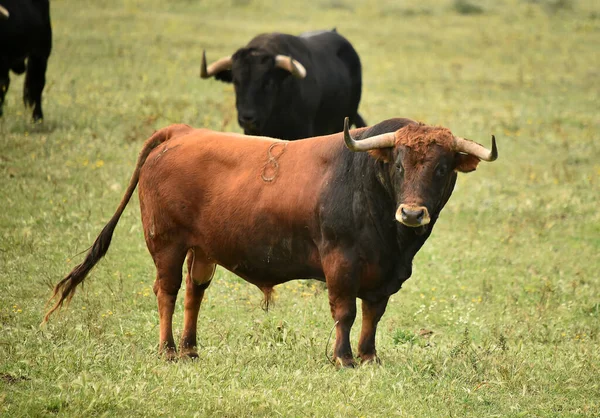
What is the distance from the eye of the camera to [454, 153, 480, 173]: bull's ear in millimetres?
6906

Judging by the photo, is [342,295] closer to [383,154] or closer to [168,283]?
[383,154]

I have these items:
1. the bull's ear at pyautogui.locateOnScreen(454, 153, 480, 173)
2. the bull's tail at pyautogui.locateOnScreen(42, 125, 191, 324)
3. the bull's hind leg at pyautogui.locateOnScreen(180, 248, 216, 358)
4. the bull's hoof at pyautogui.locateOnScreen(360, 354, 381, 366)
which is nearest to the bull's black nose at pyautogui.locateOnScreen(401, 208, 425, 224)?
the bull's ear at pyautogui.locateOnScreen(454, 153, 480, 173)

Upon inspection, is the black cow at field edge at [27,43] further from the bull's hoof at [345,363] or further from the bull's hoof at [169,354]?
the bull's hoof at [345,363]

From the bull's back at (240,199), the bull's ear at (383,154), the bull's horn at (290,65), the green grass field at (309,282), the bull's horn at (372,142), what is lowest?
the green grass field at (309,282)

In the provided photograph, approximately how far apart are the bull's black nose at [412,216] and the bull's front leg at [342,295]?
61cm

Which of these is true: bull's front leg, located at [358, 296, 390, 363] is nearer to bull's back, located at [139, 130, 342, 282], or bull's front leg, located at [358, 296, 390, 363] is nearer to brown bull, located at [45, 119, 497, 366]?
brown bull, located at [45, 119, 497, 366]

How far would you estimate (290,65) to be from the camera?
11930 mm

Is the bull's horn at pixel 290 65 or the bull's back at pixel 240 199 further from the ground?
the bull's back at pixel 240 199

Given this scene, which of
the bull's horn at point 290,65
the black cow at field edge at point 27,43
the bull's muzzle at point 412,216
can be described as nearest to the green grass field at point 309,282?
the black cow at field edge at point 27,43

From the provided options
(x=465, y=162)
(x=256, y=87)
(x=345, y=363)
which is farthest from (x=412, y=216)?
(x=256, y=87)

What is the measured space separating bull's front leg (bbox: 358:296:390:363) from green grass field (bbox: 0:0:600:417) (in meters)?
0.18

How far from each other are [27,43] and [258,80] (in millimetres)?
5212

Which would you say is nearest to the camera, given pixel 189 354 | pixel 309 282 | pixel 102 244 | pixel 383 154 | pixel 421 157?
pixel 421 157

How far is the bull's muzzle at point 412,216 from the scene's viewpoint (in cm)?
643
